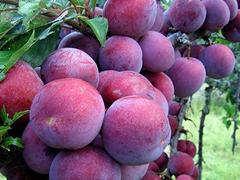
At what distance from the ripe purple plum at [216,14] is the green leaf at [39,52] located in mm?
580

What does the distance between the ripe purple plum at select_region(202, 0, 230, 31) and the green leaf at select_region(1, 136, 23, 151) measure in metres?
0.73

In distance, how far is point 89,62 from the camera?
2.19ft

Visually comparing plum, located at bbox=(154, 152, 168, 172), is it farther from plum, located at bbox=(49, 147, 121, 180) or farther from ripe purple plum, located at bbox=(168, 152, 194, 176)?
plum, located at bbox=(49, 147, 121, 180)

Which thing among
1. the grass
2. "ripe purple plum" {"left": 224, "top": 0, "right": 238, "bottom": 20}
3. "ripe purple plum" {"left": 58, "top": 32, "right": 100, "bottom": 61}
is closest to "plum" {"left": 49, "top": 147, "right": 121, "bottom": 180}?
"ripe purple plum" {"left": 58, "top": 32, "right": 100, "bottom": 61}

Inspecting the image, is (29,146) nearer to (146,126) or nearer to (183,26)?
(146,126)

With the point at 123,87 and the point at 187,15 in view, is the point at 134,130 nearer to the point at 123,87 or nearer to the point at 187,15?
the point at 123,87

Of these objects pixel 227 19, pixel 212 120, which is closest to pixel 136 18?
pixel 227 19

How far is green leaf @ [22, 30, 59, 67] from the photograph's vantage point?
27.4 inches

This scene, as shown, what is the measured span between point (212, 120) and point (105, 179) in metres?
7.70

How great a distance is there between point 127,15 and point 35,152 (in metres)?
0.32

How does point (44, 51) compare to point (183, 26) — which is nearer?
point (44, 51)

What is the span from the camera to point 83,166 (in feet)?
1.98

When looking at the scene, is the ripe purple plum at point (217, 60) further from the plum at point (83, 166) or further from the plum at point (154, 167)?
the plum at point (83, 166)

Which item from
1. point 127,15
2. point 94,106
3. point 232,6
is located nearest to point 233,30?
point 232,6
